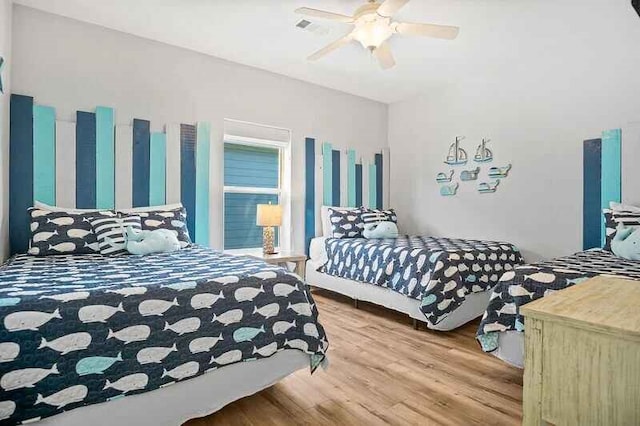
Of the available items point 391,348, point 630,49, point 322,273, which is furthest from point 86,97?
point 630,49

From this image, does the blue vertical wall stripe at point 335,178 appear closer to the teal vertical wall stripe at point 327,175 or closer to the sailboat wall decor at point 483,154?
the teal vertical wall stripe at point 327,175

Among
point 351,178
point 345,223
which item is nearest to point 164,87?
point 345,223

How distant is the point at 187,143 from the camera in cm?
341

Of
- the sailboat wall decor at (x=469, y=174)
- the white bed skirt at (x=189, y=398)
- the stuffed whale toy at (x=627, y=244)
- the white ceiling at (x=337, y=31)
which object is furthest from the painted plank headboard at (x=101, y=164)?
the stuffed whale toy at (x=627, y=244)

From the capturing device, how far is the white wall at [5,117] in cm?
238

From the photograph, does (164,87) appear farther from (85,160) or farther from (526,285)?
(526,285)

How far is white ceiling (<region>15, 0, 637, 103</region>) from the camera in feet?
8.55

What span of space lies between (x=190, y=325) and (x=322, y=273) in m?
2.50

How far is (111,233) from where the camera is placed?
2.54m

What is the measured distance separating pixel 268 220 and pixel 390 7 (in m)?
2.21

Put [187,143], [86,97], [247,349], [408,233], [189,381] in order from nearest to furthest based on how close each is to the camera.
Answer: [189,381]
[247,349]
[86,97]
[187,143]
[408,233]

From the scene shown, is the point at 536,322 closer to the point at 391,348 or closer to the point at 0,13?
the point at 391,348

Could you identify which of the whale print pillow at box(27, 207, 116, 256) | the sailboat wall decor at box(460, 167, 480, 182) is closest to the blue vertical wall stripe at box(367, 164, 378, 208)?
the sailboat wall decor at box(460, 167, 480, 182)

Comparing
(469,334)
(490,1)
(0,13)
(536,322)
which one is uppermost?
(490,1)
